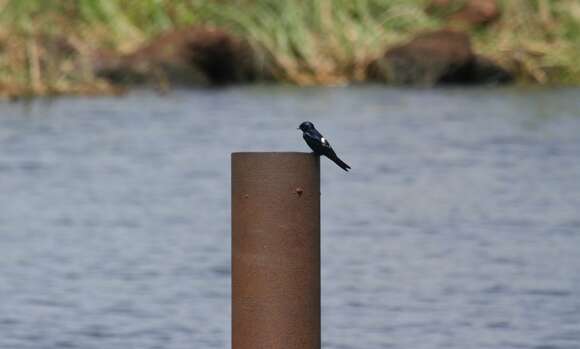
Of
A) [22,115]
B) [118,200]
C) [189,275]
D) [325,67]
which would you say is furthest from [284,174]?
[325,67]

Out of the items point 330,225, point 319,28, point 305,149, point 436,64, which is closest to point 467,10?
point 436,64

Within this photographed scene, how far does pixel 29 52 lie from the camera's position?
22922mm

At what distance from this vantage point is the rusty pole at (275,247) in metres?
5.20

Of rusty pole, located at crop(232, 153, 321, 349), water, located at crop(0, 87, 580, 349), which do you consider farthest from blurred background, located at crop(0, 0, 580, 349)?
rusty pole, located at crop(232, 153, 321, 349)

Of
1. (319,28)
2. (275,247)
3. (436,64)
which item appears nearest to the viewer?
(275,247)

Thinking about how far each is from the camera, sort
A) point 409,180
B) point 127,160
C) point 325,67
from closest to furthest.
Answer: point 409,180
point 127,160
point 325,67

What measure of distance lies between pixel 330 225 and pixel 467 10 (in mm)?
18313

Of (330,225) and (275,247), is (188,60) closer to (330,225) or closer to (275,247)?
(330,225)

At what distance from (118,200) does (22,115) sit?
773 centimetres

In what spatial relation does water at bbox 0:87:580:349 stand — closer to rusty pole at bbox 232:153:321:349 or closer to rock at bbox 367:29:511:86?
rusty pole at bbox 232:153:321:349

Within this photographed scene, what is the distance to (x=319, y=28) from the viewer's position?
27.7m

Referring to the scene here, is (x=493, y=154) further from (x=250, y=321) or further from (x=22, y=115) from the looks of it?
(x=250, y=321)

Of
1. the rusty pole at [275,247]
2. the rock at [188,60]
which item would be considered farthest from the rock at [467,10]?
the rusty pole at [275,247]

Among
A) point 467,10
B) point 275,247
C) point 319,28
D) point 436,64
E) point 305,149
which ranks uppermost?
point 467,10
